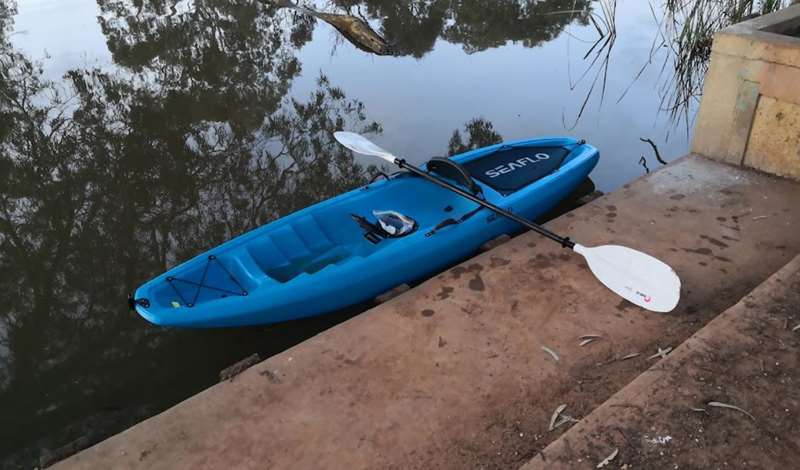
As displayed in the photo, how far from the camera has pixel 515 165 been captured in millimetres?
5301

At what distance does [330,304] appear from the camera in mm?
4105

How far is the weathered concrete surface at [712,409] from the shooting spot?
1977mm

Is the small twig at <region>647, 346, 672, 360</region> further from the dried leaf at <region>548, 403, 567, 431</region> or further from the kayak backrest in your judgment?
the kayak backrest

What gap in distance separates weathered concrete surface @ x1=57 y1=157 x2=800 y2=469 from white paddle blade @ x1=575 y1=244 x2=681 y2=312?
7 centimetres

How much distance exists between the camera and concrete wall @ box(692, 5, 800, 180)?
3.81 metres

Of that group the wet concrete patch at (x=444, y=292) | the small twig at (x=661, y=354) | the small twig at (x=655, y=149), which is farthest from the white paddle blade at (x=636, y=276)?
the small twig at (x=655, y=149)

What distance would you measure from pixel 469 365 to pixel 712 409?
1097 mm

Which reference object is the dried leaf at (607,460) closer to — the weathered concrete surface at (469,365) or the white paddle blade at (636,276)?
the weathered concrete surface at (469,365)

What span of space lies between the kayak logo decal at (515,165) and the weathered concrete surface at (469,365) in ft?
4.54

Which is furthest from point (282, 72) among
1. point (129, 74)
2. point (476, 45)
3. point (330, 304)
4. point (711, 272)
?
point (711, 272)

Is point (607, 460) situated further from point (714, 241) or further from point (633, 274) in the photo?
point (714, 241)

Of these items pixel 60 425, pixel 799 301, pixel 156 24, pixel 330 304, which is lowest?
pixel 60 425

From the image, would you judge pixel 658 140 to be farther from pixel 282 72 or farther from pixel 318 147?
pixel 282 72

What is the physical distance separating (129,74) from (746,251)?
799 centimetres
